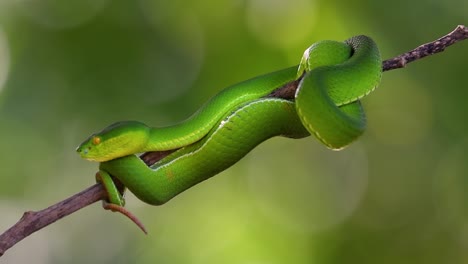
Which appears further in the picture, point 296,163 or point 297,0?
point 296,163

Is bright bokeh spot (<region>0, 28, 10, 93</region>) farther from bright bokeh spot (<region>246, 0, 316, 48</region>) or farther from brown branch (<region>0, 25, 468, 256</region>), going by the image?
brown branch (<region>0, 25, 468, 256</region>)

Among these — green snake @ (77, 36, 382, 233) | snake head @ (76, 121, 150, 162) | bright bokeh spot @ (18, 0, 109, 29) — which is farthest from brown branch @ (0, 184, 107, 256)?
bright bokeh spot @ (18, 0, 109, 29)

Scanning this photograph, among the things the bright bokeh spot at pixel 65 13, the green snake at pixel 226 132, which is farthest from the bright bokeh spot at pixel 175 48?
the green snake at pixel 226 132

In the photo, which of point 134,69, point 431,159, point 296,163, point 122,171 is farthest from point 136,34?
point 122,171

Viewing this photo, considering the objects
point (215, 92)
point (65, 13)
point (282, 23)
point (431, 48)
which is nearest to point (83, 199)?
point (431, 48)

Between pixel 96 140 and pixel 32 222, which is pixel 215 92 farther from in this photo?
pixel 32 222

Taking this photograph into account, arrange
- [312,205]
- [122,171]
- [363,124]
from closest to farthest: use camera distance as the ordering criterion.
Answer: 1. [363,124]
2. [122,171]
3. [312,205]

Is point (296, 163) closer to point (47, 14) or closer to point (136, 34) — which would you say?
point (136, 34)
